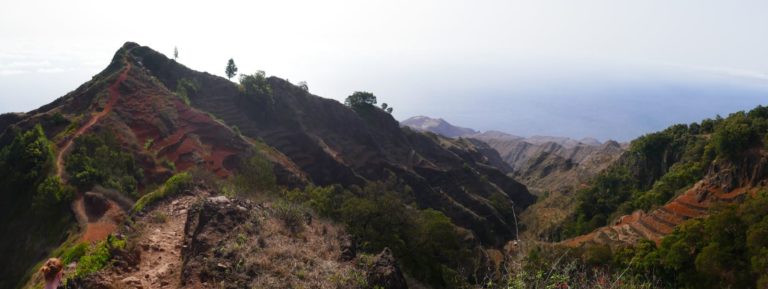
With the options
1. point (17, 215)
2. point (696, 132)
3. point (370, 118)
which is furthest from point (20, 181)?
point (696, 132)

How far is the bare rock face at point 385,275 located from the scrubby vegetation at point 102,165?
22.8 meters

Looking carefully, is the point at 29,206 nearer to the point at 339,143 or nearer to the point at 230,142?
the point at 230,142

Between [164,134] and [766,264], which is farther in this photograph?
[164,134]

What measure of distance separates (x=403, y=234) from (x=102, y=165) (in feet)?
65.6

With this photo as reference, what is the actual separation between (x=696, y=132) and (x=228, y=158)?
56.8 m

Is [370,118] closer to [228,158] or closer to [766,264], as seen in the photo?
[228,158]

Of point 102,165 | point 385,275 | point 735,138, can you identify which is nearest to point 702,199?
point 735,138

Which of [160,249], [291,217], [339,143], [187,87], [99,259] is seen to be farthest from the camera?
[339,143]

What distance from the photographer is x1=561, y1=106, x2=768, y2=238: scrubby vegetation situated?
1610 inches

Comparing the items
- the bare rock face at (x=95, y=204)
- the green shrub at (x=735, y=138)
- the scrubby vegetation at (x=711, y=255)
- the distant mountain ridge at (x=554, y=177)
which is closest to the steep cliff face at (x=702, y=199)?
the green shrub at (x=735, y=138)

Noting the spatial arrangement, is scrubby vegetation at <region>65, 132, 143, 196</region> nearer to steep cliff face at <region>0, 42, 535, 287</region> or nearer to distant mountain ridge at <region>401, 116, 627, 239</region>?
steep cliff face at <region>0, 42, 535, 287</region>

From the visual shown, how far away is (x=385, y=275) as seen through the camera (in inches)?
444

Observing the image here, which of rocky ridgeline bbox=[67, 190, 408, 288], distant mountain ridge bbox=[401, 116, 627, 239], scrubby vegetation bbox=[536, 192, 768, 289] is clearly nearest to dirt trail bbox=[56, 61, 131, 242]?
rocky ridgeline bbox=[67, 190, 408, 288]

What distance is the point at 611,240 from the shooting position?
3925 centimetres
